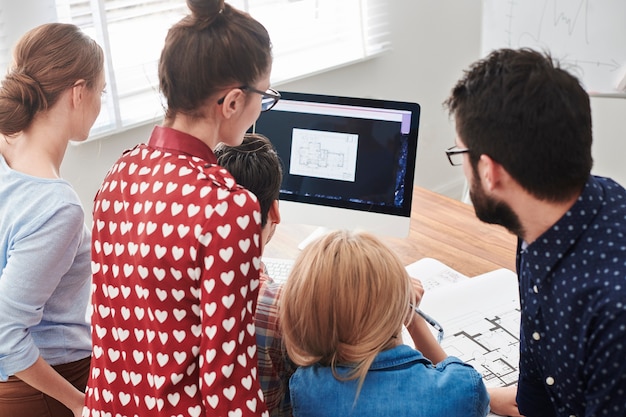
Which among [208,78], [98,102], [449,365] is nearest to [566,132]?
[449,365]

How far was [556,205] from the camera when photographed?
105 cm

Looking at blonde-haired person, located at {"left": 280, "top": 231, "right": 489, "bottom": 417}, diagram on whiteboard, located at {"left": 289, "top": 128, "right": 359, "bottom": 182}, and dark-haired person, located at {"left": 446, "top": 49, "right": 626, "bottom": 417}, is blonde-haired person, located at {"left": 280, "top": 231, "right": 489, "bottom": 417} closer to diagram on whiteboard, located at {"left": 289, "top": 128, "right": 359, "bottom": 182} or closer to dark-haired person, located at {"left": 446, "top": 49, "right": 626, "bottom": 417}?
dark-haired person, located at {"left": 446, "top": 49, "right": 626, "bottom": 417}

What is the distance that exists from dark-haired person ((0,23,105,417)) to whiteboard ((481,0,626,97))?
1.73 meters

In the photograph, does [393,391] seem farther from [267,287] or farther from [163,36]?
[163,36]

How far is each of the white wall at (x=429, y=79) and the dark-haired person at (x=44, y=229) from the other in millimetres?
1089

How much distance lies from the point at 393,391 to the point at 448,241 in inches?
37.0

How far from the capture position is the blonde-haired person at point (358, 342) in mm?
1095

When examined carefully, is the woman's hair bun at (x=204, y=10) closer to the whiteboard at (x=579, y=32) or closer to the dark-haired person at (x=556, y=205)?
the dark-haired person at (x=556, y=205)

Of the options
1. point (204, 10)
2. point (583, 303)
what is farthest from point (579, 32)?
point (204, 10)

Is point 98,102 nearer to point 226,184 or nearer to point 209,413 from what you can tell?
point 226,184

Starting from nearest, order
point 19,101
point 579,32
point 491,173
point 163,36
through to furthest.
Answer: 1. point 491,173
2. point 19,101
3. point 163,36
4. point 579,32

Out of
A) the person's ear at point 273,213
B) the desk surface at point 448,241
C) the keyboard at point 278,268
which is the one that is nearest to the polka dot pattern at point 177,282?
the person's ear at point 273,213

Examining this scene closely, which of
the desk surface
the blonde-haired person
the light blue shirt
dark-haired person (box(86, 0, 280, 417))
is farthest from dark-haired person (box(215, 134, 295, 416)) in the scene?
the desk surface

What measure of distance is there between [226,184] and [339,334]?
12.5 inches
